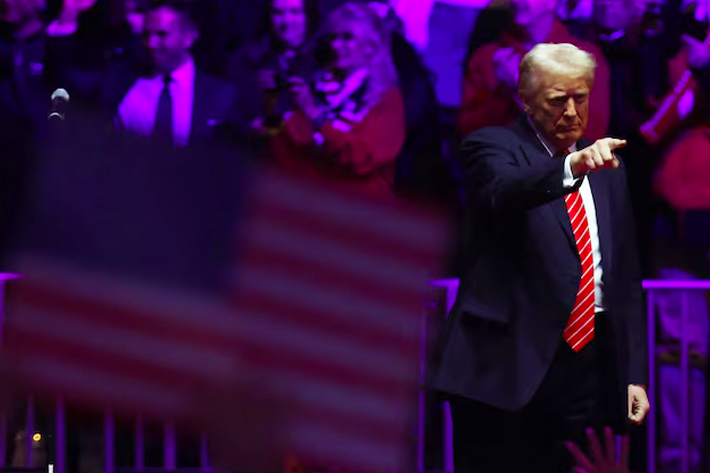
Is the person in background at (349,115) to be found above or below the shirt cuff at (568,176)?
above

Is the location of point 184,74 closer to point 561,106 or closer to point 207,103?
point 207,103

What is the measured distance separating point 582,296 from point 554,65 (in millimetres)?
498

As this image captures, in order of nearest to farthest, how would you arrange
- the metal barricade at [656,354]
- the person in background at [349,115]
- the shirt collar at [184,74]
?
the metal barricade at [656,354], the person in background at [349,115], the shirt collar at [184,74]

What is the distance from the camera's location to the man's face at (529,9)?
A: 4.86 m

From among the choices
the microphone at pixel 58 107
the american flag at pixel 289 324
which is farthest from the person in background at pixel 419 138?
the microphone at pixel 58 107

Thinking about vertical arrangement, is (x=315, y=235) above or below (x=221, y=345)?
above

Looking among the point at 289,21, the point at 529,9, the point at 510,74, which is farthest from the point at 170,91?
the point at 529,9

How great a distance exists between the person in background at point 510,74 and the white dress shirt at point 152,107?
1050 mm

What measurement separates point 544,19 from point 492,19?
0.20 meters

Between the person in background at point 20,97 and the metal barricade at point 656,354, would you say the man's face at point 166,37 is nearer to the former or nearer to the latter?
the person in background at point 20,97

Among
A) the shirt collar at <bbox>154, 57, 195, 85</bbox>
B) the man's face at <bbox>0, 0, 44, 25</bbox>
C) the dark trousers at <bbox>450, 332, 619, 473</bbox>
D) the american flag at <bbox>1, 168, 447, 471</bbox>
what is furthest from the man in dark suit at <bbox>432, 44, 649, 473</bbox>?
the man's face at <bbox>0, 0, 44, 25</bbox>

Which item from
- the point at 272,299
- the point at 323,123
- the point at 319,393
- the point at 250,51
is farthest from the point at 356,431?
the point at 250,51

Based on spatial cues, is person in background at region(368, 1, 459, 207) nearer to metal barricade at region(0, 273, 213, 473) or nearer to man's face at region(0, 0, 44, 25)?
metal barricade at region(0, 273, 213, 473)

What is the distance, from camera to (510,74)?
4773 mm
